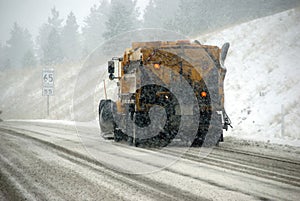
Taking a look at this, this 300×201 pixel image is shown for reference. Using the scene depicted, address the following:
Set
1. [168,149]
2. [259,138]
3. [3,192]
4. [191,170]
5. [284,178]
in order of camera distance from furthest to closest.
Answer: [259,138]
[168,149]
[191,170]
[284,178]
[3,192]

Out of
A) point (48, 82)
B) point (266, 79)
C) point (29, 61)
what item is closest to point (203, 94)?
point (266, 79)

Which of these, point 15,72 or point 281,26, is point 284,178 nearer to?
point 281,26

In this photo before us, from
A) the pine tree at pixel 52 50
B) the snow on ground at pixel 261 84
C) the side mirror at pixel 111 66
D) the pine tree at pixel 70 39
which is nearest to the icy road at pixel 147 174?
the side mirror at pixel 111 66

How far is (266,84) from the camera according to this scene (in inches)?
759

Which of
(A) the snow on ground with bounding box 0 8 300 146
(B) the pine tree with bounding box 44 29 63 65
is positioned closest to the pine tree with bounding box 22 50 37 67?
(B) the pine tree with bounding box 44 29 63 65

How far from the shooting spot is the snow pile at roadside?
14.7m

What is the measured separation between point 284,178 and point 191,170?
1691 millimetres

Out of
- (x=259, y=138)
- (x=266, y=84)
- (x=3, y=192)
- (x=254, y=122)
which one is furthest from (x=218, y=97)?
(x=266, y=84)

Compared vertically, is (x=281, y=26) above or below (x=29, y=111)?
above

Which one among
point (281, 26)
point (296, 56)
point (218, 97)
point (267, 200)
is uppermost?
point (281, 26)

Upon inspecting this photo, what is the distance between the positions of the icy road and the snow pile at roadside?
4318mm

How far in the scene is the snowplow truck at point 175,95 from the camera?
434 inches

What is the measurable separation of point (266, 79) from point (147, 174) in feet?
48.0

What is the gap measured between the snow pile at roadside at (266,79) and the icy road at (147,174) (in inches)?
170
